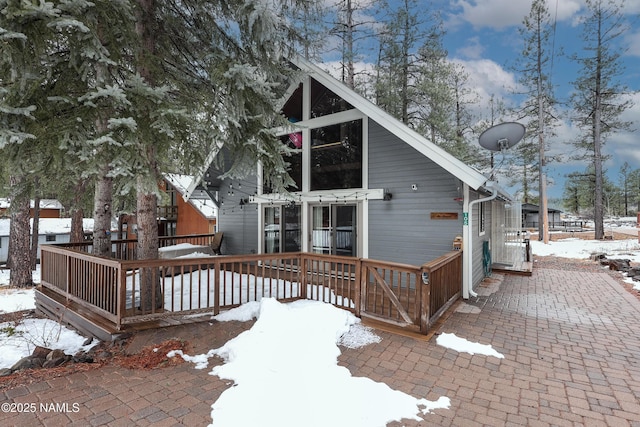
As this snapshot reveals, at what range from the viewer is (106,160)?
373cm

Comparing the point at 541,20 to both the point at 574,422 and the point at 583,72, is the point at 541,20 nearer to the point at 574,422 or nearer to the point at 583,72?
the point at 583,72

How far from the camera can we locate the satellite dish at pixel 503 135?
5.68 meters

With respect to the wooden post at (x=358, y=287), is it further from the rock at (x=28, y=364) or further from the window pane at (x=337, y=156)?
the rock at (x=28, y=364)

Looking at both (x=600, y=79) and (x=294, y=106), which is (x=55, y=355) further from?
(x=600, y=79)

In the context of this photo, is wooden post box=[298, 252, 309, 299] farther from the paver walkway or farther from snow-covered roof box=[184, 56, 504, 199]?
snow-covered roof box=[184, 56, 504, 199]

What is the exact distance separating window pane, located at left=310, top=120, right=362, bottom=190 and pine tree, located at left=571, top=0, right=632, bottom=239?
18.4m

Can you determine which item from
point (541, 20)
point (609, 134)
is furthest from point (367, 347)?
point (609, 134)

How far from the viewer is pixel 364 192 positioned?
697 cm

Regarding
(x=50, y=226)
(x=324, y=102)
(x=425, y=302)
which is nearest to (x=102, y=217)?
(x=324, y=102)

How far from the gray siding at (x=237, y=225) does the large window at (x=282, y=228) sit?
0.52m

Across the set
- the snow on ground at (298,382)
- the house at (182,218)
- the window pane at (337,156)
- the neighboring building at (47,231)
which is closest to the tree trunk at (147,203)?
the snow on ground at (298,382)

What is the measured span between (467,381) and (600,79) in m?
22.5

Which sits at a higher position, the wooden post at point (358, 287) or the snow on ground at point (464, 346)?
the wooden post at point (358, 287)

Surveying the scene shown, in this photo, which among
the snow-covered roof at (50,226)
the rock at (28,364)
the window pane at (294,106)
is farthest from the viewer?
the snow-covered roof at (50,226)
